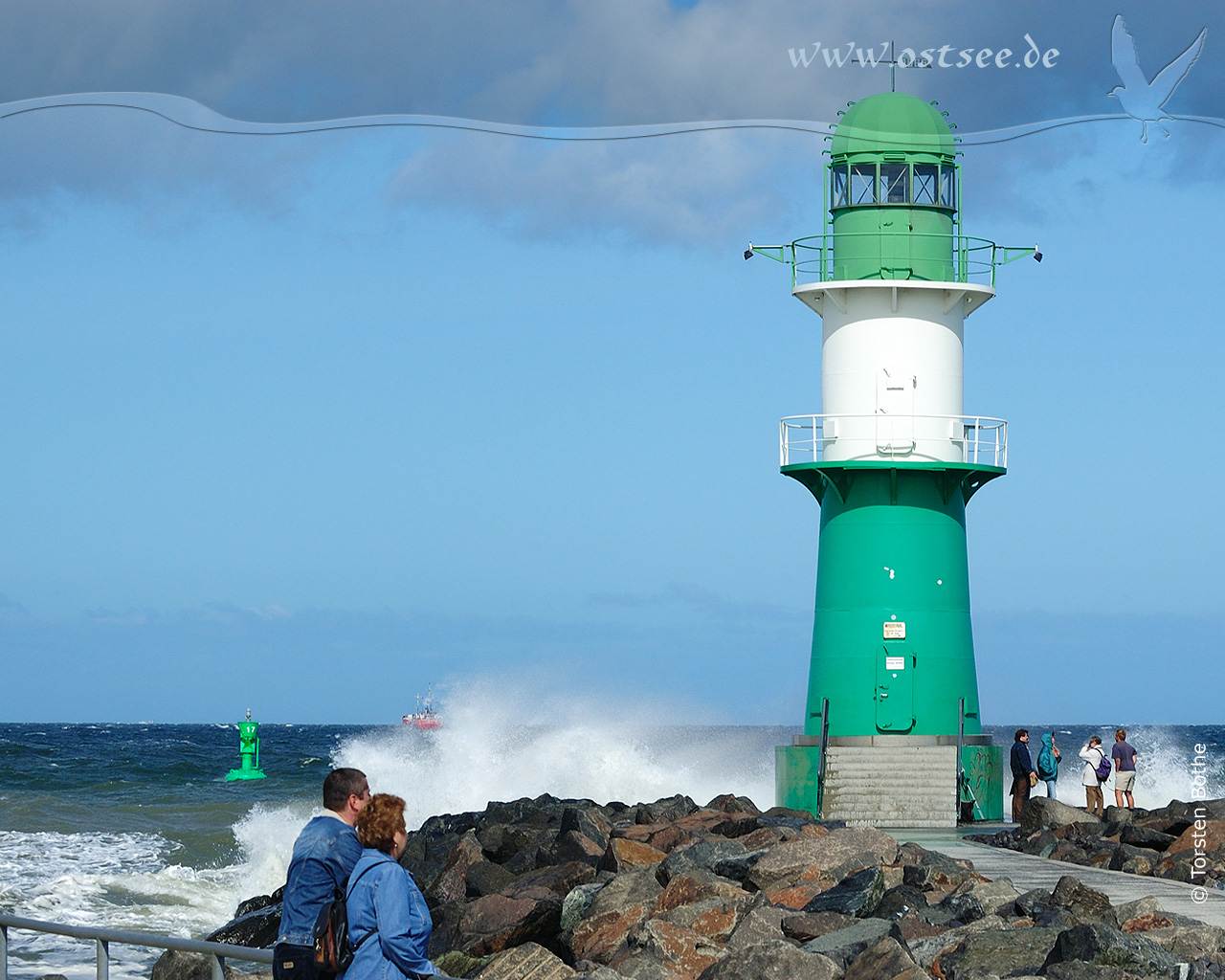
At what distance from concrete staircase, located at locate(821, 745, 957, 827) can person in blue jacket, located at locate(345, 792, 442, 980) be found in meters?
12.9

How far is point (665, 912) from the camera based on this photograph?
10352 mm

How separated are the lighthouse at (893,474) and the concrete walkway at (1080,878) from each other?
2233 mm

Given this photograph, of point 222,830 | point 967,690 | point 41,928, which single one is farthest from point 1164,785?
point 41,928

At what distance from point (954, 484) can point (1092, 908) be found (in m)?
9.17

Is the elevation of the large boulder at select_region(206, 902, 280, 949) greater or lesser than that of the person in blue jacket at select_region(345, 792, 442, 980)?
lesser

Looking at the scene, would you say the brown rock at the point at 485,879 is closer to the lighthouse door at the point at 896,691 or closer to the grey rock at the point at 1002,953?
the grey rock at the point at 1002,953

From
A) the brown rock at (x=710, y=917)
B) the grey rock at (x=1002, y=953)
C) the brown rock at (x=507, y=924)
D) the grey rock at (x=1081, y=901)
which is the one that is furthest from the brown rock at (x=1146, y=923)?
the brown rock at (x=507, y=924)

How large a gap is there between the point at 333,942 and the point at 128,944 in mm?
1283

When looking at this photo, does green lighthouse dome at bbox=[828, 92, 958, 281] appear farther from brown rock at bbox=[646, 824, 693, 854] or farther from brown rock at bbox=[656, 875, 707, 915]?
brown rock at bbox=[656, 875, 707, 915]

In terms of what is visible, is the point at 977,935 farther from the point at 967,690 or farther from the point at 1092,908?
the point at 967,690

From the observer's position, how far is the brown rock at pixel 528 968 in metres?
8.98

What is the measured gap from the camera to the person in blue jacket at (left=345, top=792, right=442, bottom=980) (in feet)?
16.2
